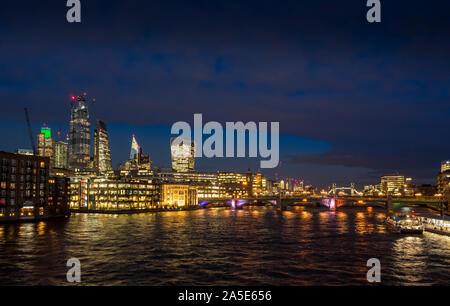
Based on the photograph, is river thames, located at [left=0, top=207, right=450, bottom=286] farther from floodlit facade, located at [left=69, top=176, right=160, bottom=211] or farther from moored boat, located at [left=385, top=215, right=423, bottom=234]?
floodlit facade, located at [left=69, top=176, right=160, bottom=211]

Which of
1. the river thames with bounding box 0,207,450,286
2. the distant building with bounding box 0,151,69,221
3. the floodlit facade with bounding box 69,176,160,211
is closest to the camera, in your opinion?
the river thames with bounding box 0,207,450,286

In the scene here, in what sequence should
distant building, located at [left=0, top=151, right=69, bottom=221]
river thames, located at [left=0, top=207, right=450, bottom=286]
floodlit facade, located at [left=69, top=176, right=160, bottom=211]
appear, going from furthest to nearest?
floodlit facade, located at [left=69, top=176, right=160, bottom=211] < distant building, located at [left=0, top=151, right=69, bottom=221] < river thames, located at [left=0, top=207, right=450, bottom=286]

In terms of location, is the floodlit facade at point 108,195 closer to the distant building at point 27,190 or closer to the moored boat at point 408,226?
the distant building at point 27,190

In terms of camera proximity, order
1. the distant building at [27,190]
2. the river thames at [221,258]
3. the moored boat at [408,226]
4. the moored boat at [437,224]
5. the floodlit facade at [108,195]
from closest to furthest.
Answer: the river thames at [221,258] → the moored boat at [437,224] → the moored boat at [408,226] → the distant building at [27,190] → the floodlit facade at [108,195]

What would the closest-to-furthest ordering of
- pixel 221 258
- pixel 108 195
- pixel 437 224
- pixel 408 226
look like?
pixel 221 258 → pixel 408 226 → pixel 437 224 → pixel 108 195

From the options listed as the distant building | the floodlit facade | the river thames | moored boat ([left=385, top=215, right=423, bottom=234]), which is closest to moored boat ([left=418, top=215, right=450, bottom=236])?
moored boat ([left=385, top=215, right=423, bottom=234])

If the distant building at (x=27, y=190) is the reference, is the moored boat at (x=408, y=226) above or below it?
below

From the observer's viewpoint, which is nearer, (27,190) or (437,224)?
(437,224)

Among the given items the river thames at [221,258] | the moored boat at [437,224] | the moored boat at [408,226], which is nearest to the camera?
the river thames at [221,258]

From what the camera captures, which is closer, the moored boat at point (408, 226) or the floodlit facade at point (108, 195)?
the moored boat at point (408, 226)

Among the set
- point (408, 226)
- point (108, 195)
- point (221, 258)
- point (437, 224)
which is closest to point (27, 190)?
point (108, 195)

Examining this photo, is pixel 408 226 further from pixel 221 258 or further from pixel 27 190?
pixel 27 190

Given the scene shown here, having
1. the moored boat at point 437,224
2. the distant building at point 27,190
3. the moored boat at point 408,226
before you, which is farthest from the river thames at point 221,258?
the distant building at point 27,190
